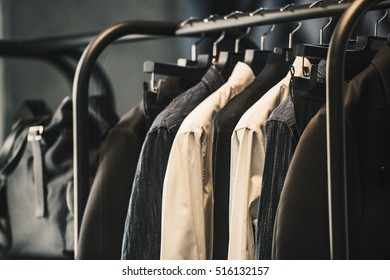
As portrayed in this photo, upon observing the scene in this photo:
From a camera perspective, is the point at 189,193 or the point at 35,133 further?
the point at 35,133

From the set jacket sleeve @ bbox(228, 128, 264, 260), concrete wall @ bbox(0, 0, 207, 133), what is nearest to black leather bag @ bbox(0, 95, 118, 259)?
concrete wall @ bbox(0, 0, 207, 133)

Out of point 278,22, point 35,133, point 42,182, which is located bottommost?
point 42,182

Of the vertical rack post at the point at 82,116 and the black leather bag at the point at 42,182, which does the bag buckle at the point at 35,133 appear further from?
the vertical rack post at the point at 82,116

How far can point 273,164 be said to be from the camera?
1.33 m

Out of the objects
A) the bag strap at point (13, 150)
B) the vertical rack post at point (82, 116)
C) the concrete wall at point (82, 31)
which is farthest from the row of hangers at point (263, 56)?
the bag strap at point (13, 150)

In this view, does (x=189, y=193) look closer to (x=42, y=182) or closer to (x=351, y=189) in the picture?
(x=351, y=189)

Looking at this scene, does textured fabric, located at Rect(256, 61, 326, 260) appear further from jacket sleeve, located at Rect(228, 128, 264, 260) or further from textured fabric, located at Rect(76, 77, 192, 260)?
textured fabric, located at Rect(76, 77, 192, 260)

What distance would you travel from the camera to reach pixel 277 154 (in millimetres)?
1330

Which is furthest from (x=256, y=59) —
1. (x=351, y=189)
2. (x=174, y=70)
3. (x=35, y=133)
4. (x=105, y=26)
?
(x=105, y=26)

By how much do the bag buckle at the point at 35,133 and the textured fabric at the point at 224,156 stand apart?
0.67 metres

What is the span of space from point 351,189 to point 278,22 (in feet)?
1.35

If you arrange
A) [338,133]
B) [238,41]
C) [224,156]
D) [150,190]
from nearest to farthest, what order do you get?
1. [338,133]
2. [224,156]
3. [150,190]
4. [238,41]

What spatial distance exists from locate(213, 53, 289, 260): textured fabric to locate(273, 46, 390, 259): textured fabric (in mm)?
196

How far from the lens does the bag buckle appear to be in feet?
6.55
